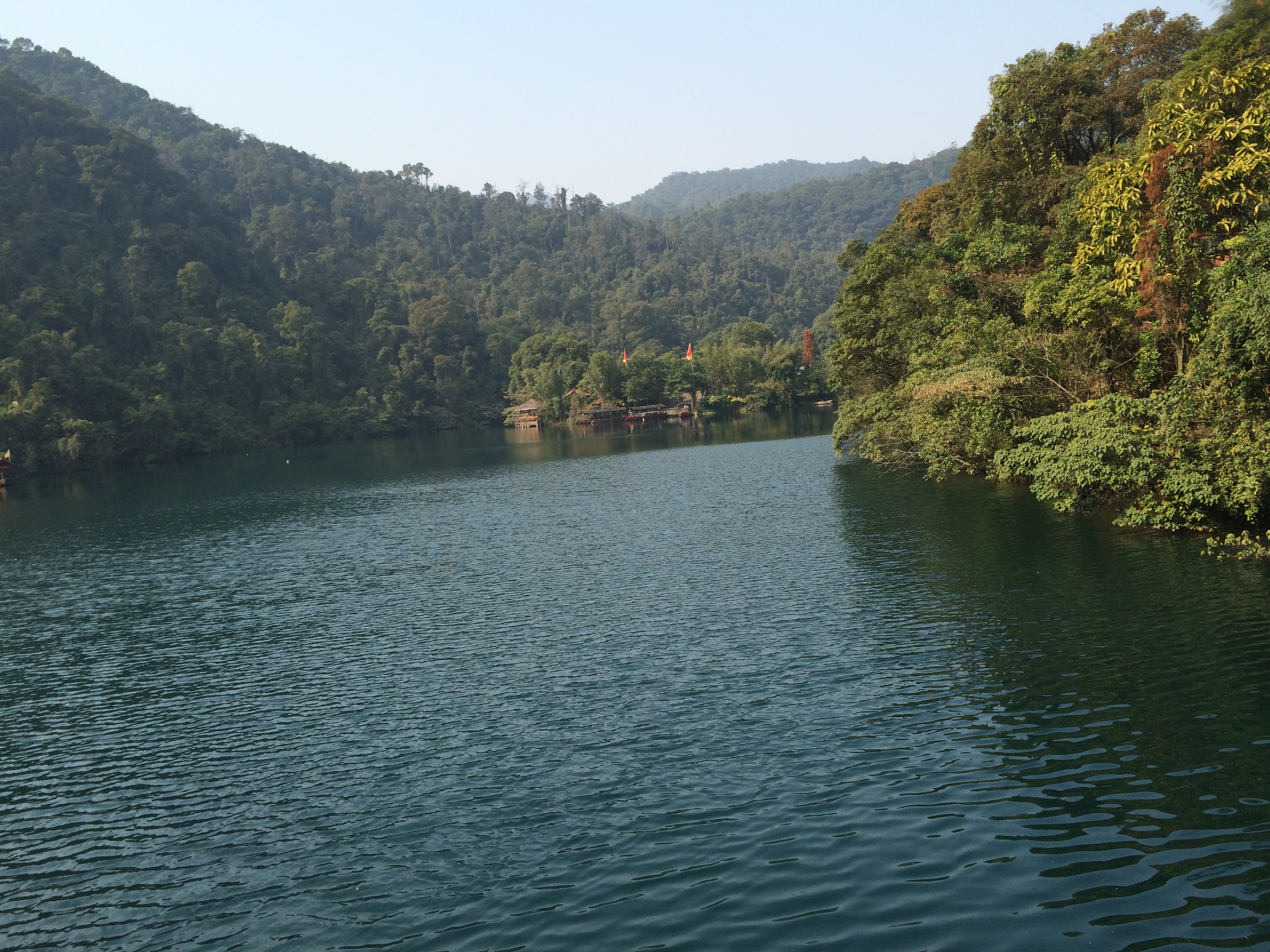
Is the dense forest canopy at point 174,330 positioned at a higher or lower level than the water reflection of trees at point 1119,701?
higher

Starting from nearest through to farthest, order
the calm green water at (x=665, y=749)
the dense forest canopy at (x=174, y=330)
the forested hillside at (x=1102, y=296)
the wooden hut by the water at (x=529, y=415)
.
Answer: the calm green water at (x=665, y=749) → the forested hillside at (x=1102, y=296) → the dense forest canopy at (x=174, y=330) → the wooden hut by the water at (x=529, y=415)

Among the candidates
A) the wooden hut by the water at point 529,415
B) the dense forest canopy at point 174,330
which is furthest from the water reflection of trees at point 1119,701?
the wooden hut by the water at point 529,415

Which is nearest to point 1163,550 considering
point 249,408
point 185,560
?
point 185,560

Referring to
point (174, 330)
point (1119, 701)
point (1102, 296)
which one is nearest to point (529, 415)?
point (174, 330)

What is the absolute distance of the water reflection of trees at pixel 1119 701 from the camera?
474 inches

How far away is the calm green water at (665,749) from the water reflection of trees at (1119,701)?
8 centimetres

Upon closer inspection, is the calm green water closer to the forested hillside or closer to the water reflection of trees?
the water reflection of trees

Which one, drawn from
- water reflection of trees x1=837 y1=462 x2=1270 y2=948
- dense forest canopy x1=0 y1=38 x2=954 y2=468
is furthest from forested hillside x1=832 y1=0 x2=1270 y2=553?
dense forest canopy x1=0 y1=38 x2=954 y2=468

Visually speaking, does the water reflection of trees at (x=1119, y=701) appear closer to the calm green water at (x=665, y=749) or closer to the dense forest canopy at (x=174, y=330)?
the calm green water at (x=665, y=749)

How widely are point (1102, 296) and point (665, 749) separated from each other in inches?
1017

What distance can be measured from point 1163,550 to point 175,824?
27484 mm

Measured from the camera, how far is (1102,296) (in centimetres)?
3400

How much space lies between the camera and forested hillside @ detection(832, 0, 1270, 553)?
1109 inches

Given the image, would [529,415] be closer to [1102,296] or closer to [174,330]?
[174,330]
